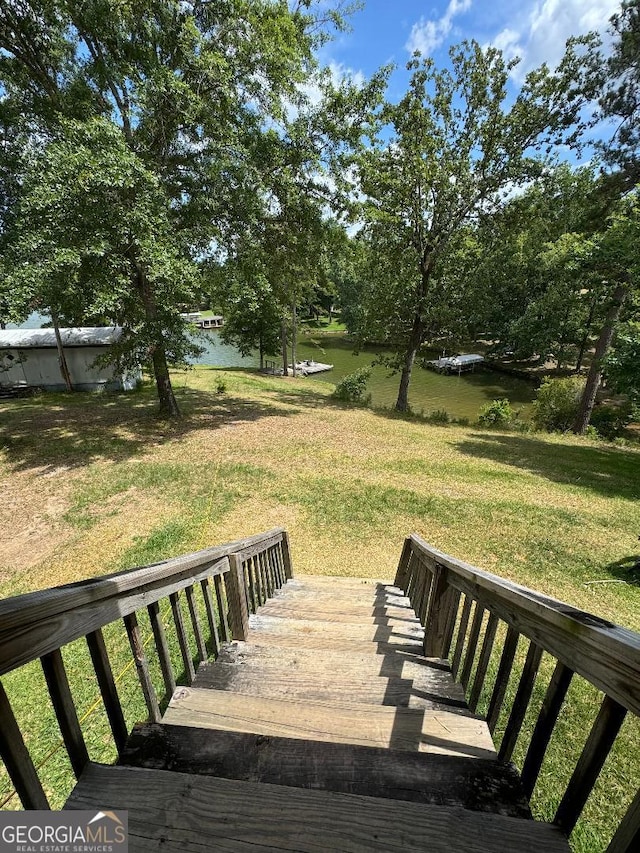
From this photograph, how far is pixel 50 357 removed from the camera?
1689cm

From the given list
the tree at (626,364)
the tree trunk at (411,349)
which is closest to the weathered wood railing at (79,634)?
the tree at (626,364)

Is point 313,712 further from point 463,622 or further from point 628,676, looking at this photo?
point 628,676

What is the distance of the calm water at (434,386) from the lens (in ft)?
82.6

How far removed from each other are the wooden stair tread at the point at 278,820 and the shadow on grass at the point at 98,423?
8630 mm

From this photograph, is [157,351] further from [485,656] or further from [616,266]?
[616,266]

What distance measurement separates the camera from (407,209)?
13430mm

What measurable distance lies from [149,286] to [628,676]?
1117 centimetres

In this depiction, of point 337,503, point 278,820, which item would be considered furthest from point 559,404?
point 278,820

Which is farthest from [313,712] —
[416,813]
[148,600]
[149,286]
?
[149,286]

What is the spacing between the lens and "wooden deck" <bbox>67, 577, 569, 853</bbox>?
1029 mm

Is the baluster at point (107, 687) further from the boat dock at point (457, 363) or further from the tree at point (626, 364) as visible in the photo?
the boat dock at point (457, 363)

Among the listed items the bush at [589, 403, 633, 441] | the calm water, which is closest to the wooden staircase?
the bush at [589, 403, 633, 441]

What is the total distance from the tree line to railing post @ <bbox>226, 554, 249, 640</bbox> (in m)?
7.18

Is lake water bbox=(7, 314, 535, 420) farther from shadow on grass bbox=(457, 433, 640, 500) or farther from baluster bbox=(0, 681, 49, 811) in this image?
baluster bbox=(0, 681, 49, 811)
